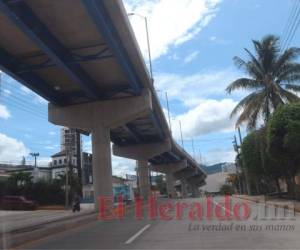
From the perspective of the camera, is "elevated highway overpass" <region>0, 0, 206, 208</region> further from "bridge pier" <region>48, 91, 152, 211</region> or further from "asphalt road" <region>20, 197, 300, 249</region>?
"asphalt road" <region>20, 197, 300, 249</region>

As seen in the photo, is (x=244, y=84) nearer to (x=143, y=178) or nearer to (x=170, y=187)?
(x=143, y=178)

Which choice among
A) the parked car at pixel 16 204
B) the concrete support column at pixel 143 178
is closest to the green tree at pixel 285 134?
the parked car at pixel 16 204

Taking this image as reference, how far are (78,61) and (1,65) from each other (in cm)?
450

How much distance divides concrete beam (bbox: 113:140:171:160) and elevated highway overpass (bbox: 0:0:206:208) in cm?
1526

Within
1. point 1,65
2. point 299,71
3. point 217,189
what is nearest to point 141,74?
point 1,65

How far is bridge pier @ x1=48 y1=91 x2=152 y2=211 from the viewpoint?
3609 cm

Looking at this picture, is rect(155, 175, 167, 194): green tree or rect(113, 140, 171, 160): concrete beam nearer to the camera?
rect(113, 140, 171, 160): concrete beam

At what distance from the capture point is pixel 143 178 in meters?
65.6

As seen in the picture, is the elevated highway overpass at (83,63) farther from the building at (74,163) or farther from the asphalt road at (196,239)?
the building at (74,163)

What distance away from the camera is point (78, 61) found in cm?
2736

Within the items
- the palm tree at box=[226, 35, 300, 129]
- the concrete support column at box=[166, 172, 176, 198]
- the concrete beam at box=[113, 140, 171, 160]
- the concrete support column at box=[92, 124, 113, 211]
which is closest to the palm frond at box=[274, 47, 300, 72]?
the palm tree at box=[226, 35, 300, 129]

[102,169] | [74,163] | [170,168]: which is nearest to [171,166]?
[170,168]

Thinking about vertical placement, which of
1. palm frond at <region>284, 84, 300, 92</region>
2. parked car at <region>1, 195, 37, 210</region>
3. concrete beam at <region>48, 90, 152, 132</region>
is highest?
palm frond at <region>284, 84, 300, 92</region>

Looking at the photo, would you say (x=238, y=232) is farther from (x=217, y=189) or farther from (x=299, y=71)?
(x=217, y=189)
